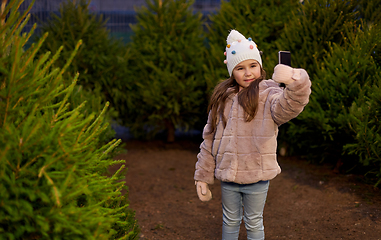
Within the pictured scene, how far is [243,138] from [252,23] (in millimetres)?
4530

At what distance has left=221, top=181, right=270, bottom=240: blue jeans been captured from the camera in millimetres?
2924

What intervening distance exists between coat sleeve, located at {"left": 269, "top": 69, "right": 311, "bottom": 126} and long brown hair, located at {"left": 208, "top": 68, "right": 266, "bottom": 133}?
0.16 meters

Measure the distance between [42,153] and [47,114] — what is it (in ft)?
0.76

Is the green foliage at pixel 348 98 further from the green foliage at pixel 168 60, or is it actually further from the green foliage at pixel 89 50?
the green foliage at pixel 89 50

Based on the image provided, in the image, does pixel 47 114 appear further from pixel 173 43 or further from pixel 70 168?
pixel 173 43

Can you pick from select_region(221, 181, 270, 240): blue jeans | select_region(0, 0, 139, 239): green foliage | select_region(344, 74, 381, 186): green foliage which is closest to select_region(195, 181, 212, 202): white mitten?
select_region(221, 181, 270, 240): blue jeans

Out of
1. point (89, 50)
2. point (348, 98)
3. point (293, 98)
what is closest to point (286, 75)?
point (293, 98)

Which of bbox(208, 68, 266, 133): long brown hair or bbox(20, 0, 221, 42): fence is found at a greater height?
bbox(20, 0, 221, 42): fence

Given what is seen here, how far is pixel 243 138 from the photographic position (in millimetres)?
2854

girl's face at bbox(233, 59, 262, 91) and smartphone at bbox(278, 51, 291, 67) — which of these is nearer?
smartphone at bbox(278, 51, 291, 67)

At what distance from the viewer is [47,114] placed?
5.80 feet

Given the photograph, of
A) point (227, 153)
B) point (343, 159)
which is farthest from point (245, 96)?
point (343, 159)

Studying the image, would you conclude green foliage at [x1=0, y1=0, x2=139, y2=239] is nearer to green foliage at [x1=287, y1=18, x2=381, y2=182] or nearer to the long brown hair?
the long brown hair

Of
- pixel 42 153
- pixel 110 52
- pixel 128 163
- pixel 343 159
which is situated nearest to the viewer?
pixel 42 153
